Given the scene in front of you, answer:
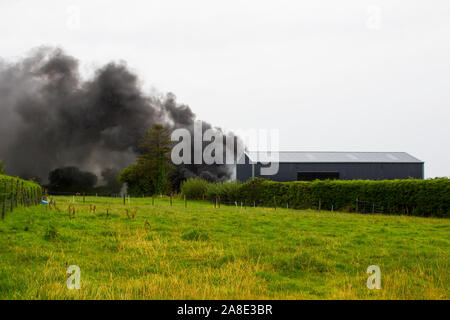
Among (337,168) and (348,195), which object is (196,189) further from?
(348,195)

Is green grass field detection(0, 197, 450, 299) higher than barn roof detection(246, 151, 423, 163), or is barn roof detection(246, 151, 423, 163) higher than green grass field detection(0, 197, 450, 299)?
barn roof detection(246, 151, 423, 163)

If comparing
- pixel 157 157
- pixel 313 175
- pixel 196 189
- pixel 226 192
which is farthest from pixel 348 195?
pixel 157 157

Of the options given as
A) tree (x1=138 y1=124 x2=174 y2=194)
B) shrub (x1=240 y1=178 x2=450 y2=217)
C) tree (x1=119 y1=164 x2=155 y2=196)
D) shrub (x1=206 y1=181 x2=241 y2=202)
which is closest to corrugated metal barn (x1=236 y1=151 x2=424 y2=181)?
shrub (x1=206 y1=181 x2=241 y2=202)

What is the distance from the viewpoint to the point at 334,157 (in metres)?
47.2

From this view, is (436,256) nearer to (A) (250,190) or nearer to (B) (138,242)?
(B) (138,242)

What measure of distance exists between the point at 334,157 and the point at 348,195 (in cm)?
2138

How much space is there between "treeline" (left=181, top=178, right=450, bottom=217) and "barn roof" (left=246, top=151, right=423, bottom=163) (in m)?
11.2

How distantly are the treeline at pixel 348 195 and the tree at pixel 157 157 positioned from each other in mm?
17367

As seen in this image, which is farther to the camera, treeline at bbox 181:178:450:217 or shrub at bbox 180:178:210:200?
shrub at bbox 180:178:210:200

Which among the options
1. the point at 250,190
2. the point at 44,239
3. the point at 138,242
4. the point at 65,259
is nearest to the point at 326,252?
the point at 138,242

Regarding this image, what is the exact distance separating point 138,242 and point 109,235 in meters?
1.72

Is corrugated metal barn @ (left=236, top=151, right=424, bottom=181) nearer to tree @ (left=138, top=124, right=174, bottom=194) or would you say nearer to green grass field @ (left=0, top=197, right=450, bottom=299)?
tree @ (left=138, top=124, right=174, bottom=194)

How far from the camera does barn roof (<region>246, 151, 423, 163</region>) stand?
46.0 meters

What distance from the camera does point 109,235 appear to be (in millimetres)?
10602
